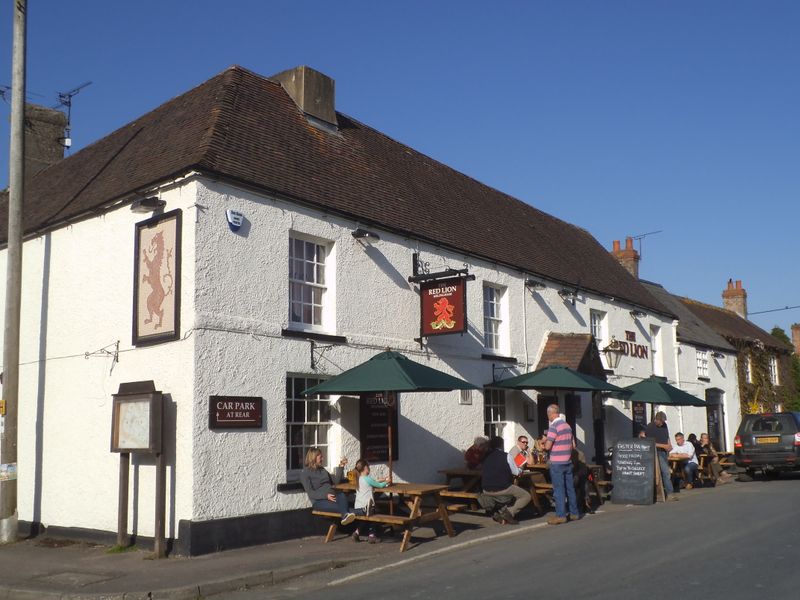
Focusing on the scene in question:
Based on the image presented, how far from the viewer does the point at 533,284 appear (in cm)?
1778

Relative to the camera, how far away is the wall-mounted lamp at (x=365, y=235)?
1312 centimetres

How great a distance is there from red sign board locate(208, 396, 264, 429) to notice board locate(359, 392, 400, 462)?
2140mm

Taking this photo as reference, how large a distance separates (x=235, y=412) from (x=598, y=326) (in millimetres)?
12977

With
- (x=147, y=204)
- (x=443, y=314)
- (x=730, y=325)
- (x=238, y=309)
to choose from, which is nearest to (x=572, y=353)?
(x=443, y=314)

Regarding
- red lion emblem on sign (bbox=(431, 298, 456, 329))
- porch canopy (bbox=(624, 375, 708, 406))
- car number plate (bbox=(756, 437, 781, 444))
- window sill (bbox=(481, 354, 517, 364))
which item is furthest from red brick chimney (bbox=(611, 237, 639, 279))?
red lion emblem on sign (bbox=(431, 298, 456, 329))

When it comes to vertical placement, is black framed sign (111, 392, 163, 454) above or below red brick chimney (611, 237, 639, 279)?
below

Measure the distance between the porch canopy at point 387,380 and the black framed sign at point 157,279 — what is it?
7.29 feet

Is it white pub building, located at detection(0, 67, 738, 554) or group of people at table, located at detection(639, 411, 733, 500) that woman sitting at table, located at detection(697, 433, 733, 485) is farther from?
white pub building, located at detection(0, 67, 738, 554)

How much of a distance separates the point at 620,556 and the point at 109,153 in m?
11.6

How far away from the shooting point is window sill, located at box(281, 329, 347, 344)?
38.5 feet

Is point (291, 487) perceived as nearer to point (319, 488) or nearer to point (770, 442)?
→ point (319, 488)

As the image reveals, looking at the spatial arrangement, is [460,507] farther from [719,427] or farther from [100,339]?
[719,427]

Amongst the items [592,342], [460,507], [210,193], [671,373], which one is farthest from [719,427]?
[210,193]

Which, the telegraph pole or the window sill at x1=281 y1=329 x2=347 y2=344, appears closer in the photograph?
the telegraph pole
